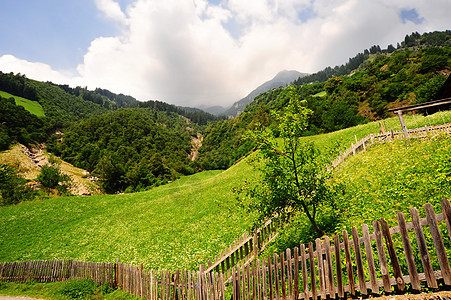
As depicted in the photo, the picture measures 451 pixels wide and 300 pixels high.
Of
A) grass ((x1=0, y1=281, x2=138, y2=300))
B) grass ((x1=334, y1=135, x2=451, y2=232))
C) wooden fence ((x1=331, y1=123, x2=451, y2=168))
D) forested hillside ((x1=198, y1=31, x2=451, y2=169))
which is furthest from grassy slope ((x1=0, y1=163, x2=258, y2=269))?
forested hillside ((x1=198, y1=31, x2=451, y2=169))

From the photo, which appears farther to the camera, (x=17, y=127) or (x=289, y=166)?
(x=17, y=127)

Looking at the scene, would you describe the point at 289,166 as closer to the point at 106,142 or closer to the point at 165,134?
the point at 106,142

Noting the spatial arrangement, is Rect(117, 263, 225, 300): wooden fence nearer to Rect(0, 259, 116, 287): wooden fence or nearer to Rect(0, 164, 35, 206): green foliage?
Rect(0, 259, 116, 287): wooden fence

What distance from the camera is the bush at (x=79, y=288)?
12.2 m

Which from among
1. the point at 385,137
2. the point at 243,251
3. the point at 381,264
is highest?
the point at 385,137

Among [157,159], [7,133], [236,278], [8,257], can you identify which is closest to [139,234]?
[8,257]

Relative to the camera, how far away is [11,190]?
47188 millimetres

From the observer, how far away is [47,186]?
5584 centimetres

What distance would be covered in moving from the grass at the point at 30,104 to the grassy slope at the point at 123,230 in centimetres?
17897

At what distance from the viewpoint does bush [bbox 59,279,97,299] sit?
12.2 m

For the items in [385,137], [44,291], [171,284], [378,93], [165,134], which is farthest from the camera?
[165,134]

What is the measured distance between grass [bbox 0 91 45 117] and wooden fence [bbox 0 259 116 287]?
199 meters

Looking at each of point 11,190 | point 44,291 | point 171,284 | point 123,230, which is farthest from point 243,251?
point 11,190

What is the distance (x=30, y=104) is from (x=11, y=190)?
181 metres
